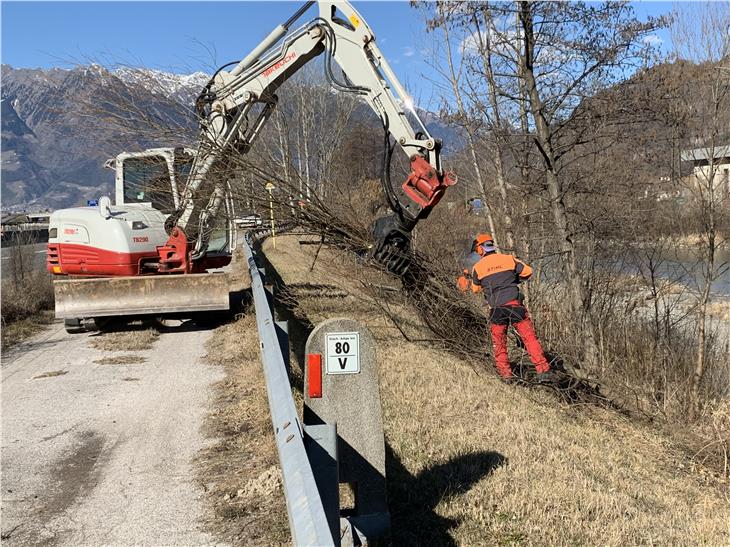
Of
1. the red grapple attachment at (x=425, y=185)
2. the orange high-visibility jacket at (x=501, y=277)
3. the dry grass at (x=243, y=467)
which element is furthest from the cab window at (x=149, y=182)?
the orange high-visibility jacket at (x=501, y=277)

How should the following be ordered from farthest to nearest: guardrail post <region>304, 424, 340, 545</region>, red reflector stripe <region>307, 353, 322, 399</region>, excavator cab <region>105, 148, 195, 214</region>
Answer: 1. excavator cab <region>105, 148, 195, 214</region>
2. red reflector stripe <region>307, 353, 322, 399</region>
3. guardrail post <region>304, 424, 340, 545</region>

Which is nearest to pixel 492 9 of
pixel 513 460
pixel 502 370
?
pixel 502 370

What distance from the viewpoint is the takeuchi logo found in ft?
32.0

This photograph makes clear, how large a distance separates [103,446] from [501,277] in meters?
4.83

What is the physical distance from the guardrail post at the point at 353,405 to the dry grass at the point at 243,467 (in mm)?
528

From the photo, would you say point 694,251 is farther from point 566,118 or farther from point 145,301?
point 145,301

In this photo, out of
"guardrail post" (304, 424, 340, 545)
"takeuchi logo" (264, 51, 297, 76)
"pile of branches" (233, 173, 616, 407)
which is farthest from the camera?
"takeuchi logo" (264, 51, 297, 76)

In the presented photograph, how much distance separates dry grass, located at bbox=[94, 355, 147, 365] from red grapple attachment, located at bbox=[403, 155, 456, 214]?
422cm

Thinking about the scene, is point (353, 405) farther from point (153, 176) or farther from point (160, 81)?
point (153, 176)

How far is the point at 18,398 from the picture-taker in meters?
7.53

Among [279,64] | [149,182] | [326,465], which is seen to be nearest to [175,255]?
[149,182]

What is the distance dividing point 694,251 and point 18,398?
869cm

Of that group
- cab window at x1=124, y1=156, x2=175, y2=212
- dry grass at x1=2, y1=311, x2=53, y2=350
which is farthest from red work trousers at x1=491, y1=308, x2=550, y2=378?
dry grass at x1=2, y1=311, x2=53, y2=350

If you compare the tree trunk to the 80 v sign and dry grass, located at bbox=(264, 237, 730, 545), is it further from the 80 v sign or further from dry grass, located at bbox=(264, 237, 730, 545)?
the 80 v sign
